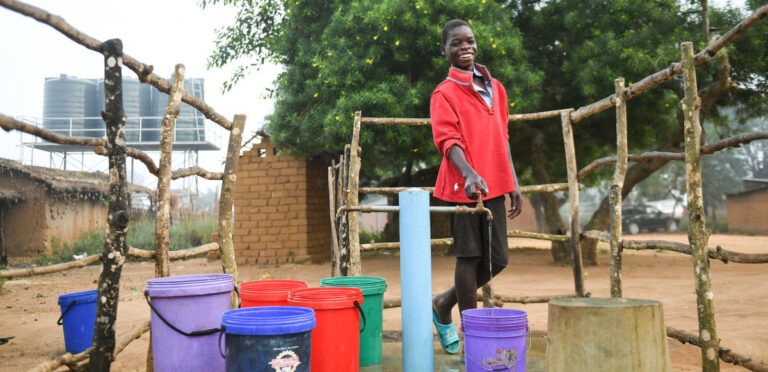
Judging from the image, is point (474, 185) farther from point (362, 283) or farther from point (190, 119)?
point (190, 119)

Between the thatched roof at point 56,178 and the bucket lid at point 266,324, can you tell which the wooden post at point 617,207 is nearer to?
the bucket lid at point 266,324

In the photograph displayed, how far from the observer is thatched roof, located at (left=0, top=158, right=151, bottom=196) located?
12.6m

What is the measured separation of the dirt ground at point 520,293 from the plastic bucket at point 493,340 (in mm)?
1324

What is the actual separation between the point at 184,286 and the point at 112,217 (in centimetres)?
37

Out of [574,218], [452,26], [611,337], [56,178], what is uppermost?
[56,178]

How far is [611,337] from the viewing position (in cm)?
162

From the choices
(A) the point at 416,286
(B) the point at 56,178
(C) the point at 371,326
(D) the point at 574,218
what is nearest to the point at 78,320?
(C) the point at 371,326

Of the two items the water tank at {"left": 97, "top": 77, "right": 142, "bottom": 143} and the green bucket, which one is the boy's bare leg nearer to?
the green bucket

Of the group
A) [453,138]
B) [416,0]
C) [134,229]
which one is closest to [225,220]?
[453,138]

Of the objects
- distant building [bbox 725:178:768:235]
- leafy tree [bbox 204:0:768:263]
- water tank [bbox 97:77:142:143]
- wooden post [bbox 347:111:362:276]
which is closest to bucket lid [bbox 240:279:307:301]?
wooden post [bbox 347:111:362:276]

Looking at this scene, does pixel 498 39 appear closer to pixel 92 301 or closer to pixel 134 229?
pixel 92 301

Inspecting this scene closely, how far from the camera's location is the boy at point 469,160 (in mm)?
2664

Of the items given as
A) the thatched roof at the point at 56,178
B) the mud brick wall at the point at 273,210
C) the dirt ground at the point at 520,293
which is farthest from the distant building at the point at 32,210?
the mud brick wall at the point at 273,210

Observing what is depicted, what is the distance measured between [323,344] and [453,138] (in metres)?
1.15
